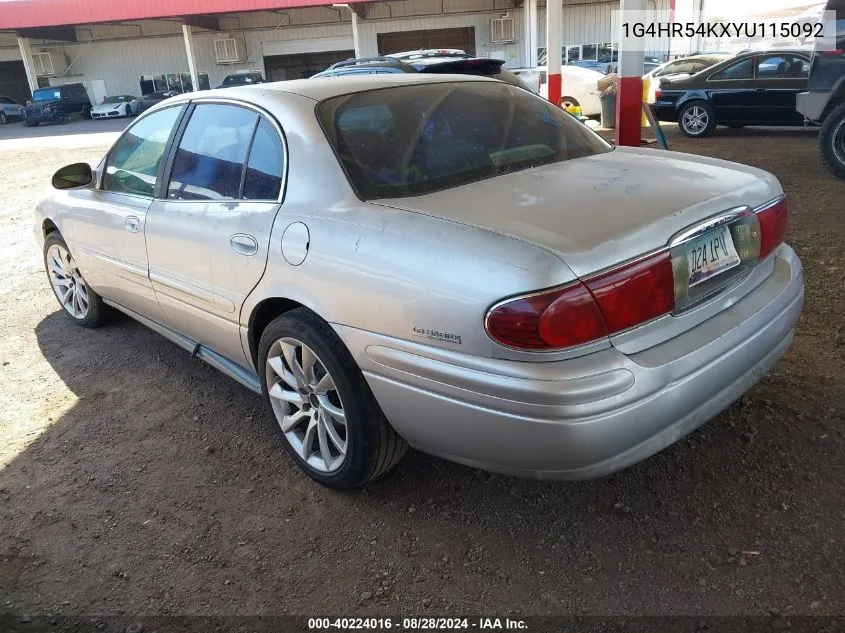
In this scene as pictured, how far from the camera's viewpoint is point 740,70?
10906mm

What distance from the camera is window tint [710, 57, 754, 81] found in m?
10.8

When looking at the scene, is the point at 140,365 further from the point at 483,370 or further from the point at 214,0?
the point at 214,0

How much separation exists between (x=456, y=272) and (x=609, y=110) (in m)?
12.2

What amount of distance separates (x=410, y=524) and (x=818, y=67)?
7.51 metres

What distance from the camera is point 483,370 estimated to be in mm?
1955

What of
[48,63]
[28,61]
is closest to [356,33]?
[28,61]

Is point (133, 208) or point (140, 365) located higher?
point (133, 208)

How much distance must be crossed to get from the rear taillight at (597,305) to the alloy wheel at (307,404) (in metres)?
0.85

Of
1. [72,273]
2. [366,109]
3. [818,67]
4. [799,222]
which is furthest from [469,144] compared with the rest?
[818,67]

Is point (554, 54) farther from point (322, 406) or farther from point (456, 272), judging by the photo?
point (456, 272)

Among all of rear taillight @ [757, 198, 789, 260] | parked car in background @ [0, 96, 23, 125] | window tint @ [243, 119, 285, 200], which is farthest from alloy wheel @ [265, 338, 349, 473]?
parked car in background @ [0, 96, 23, 125]

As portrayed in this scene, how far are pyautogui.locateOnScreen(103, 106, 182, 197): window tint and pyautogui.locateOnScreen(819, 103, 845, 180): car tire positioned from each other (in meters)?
6.90

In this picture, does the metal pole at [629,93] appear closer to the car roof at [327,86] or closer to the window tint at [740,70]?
the window tint at [740,70]

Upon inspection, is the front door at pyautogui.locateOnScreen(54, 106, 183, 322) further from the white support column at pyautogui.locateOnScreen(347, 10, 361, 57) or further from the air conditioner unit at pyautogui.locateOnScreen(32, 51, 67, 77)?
the air conditioner unit at pyautogui.locateOnScreen(32, 51, 67, 77)
